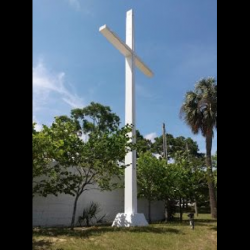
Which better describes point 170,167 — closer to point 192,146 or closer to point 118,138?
point 118,138

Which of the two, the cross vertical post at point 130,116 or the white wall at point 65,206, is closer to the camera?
the white wall at point 65,206

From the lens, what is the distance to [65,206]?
12.6 metres

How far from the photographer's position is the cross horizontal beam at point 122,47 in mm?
12379

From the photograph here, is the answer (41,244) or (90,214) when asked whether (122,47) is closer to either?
(90,214)

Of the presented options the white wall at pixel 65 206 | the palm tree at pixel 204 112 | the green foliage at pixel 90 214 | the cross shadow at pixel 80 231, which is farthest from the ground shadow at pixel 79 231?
the palm tree at pixel 204 112

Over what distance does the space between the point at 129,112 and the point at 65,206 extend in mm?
4253

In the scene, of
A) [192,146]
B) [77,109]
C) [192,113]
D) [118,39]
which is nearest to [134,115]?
[118,39]

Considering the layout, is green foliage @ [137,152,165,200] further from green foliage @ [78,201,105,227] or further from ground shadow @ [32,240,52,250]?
ground shadow @ [32,240,52,250]

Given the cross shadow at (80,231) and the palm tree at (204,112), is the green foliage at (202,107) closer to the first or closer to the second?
the palm tree at (204,112)

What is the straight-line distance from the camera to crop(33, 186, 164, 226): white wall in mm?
11719

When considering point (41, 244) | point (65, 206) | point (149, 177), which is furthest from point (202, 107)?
point (41, 244)

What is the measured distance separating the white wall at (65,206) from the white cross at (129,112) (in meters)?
1.88

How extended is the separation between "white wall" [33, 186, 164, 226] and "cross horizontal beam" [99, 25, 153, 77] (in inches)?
220
